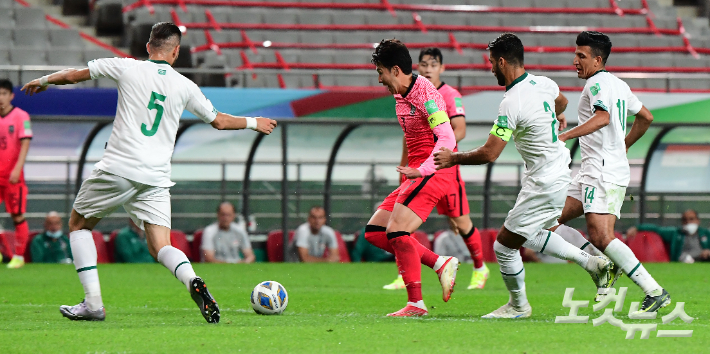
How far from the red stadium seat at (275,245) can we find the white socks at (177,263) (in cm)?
822

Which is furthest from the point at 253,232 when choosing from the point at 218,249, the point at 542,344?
the point at 542,344

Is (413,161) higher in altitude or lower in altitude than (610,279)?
higher

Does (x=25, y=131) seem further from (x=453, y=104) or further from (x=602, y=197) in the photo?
(x=602, y=197)

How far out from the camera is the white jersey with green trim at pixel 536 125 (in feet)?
19.3

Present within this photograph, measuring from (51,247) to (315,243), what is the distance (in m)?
3.77

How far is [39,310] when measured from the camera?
696cm

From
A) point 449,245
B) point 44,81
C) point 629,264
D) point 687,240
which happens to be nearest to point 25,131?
point 44,81

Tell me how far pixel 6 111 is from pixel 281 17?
30.7 feet

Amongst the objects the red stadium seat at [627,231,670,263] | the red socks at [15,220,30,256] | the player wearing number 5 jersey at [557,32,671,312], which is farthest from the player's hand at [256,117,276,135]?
the red stadium seat at [627,231,670,263]

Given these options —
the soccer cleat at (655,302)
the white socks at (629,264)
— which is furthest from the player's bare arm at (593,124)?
the soccer cleat at (655,302)

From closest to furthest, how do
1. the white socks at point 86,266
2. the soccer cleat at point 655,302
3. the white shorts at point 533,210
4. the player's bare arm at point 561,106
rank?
1. the white socks at point 86,266
2. the white shorts at point 533,210
3. the soccer cleat at point 655,302
4. the player's bare arm at point 561,106

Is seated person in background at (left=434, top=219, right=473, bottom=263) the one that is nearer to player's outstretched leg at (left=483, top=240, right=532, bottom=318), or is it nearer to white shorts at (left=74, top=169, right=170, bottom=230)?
player's outstretched leg at (left=483, top=240, right=532, bottom=318)

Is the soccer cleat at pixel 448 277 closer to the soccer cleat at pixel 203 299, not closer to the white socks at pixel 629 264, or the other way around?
the white socks at pixel 629 264

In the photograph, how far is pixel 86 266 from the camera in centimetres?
609
